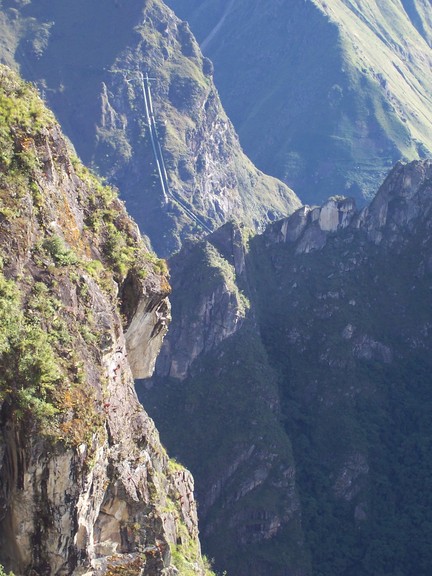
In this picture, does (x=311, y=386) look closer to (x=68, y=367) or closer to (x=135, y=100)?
(x=68, y=367)

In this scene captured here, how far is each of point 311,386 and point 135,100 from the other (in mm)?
115820

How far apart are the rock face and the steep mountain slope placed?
5669 inches

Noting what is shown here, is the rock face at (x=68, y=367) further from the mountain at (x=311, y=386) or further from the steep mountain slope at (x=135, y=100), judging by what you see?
the steep mountain slope at (x=135, y=100)

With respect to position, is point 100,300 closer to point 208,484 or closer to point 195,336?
point 208,484

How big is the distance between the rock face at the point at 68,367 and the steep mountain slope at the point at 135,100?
144004 millimetres

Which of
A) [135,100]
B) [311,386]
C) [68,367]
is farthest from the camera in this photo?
[135,100]

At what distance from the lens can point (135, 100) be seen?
18300 cm

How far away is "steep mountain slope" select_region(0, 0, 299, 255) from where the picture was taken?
6978 inches

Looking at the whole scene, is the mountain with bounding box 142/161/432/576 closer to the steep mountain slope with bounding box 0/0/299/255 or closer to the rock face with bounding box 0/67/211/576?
the rock face with bounding box 0/67/211/576

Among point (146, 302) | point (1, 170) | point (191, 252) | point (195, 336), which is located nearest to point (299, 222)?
point (191, 252)

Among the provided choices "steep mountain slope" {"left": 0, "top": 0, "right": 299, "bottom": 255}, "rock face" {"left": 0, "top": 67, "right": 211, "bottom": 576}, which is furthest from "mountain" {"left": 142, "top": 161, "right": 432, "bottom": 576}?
"steep mountain slope" {"left": 0, "top": 0, "right": 299, "bottom": 255}

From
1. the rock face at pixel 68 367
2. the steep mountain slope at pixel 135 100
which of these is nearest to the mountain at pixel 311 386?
the rock face at pixel 68 367

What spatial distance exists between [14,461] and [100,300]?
6.05 m

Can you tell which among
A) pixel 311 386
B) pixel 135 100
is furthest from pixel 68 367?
pixel 135 100
